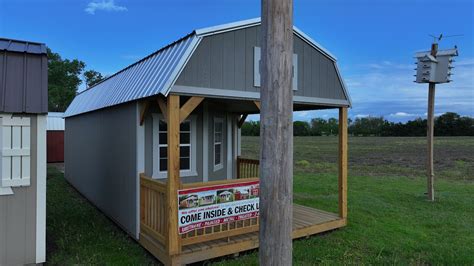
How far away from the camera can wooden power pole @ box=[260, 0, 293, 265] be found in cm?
225

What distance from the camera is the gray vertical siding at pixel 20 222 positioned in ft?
14.4

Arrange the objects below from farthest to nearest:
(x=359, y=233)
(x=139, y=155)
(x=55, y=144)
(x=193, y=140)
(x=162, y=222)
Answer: (x=55, y=144) → (x=193, y=140) → (x=359, y=233) → (x=139, y=155) → (x=162, y=222)

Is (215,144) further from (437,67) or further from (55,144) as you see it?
(55,144)

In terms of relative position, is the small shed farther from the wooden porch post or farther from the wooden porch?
the wooden porch post

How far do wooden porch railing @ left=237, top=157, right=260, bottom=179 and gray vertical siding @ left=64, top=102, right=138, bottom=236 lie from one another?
3.38 metres

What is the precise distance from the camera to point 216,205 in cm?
521

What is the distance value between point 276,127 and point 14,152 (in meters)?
3.88

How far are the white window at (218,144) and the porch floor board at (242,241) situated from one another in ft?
7.02

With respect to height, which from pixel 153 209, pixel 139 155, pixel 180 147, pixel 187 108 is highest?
pixel 187 108

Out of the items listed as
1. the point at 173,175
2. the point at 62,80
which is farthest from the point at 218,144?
the point at 62,80

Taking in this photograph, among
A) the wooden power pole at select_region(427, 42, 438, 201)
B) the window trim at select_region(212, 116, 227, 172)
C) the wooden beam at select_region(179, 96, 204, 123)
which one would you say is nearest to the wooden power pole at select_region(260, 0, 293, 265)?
the wooden beam at select_region(179, 96, 204, 123)

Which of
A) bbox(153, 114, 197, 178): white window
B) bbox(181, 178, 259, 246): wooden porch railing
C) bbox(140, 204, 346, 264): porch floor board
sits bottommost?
bbox(140, 204, 346, 264): porch floor board

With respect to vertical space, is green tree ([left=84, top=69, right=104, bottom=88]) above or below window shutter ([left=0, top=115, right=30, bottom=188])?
above

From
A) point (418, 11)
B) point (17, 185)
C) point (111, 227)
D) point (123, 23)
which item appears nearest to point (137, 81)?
point (17, 185)
